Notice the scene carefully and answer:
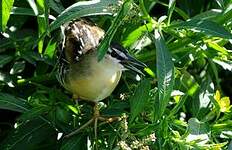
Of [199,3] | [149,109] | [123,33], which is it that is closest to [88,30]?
[123,33]

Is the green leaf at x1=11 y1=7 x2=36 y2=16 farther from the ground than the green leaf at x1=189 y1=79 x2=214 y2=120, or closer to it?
farther from the ground

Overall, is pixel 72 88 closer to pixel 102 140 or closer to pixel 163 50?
pixel 102 140

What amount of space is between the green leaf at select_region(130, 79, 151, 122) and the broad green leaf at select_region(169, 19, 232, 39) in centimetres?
22

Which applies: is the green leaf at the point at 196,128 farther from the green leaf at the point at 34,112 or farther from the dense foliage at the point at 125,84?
the green leaf at the point at 34,112

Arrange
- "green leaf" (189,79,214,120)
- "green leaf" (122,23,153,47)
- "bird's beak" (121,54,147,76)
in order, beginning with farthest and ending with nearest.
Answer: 1. "green leaf" (189,79,214,120)
2. "green leaf" (122,23,153,47)
3. "bird's beak" (121,54,147,76)

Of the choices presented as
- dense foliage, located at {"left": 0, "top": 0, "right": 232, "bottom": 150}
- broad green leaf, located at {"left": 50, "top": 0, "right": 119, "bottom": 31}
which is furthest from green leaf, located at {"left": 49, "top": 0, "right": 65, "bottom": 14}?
broad green leaf, located at {"left": 50, "top": 0, "right": 119, "bottom": 31}

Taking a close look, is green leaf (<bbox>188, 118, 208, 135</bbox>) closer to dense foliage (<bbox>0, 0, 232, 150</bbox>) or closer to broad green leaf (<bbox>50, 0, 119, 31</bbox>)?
dense foliage (<bbox>0, 0, 232, 150</bbox>)

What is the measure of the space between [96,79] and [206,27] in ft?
1.37

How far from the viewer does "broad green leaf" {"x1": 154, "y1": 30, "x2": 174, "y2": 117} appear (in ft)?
6.36

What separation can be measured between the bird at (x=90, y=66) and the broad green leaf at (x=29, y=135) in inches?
6.7

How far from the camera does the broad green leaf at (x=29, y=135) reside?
230cm

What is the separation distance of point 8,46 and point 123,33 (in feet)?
1.58

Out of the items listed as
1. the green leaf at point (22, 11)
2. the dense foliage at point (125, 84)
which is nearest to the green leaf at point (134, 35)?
the dense foliage at point (125, 84)

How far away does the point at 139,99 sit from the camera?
2.10 meters
